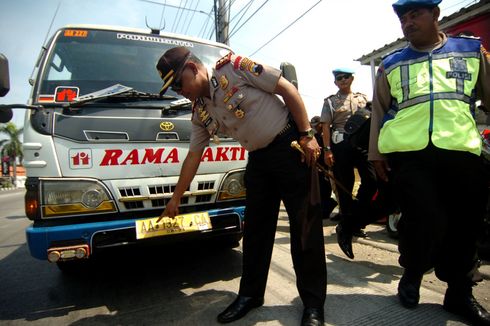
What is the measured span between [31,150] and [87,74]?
35.3 inches

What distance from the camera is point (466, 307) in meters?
1.98

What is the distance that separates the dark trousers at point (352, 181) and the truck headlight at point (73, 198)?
1.86 m

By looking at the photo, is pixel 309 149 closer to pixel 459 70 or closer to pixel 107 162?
pixel 459 70

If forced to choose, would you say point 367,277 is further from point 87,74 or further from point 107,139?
point 87,74

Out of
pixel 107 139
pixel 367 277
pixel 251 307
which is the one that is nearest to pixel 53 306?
pixel 107 139

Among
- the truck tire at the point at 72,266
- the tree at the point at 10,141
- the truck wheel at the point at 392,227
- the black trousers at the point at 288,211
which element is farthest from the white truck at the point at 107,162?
the tree at the point at 10,141

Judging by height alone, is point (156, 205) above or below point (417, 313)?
above

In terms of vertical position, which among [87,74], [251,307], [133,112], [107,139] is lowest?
[251,307]

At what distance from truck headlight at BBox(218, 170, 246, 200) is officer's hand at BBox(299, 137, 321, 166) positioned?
36.0 inches

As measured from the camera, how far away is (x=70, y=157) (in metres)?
2.38

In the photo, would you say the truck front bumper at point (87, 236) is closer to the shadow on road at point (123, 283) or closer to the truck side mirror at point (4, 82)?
the shadow on road at point (123, 283)

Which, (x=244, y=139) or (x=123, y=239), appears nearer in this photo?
(x=244, y=139)

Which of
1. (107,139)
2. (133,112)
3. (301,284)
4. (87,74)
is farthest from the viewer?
(87,74)

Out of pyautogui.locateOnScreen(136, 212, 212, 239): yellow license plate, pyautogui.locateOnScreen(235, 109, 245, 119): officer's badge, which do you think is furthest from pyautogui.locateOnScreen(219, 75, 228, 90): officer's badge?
pyautogui.locateOnScreen(136, 212, 212, 239): yellow license plate
